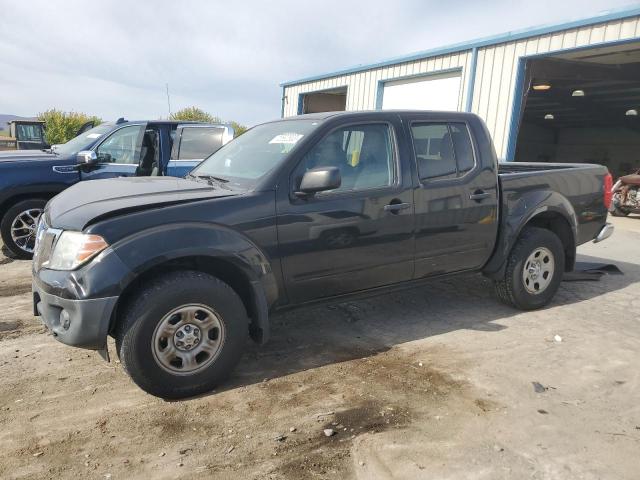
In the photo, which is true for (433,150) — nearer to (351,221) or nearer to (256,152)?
(351,221)

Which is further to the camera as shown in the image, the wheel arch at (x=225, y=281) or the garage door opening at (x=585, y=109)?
the garage door opening at (x=585, y=109)

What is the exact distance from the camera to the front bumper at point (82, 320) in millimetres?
2709

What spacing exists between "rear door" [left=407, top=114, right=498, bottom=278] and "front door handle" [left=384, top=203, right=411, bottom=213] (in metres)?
0.13

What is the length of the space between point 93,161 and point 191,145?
1.44 m

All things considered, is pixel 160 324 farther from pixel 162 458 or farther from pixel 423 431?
pixel 423 431

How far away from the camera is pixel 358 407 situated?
2.97 meters

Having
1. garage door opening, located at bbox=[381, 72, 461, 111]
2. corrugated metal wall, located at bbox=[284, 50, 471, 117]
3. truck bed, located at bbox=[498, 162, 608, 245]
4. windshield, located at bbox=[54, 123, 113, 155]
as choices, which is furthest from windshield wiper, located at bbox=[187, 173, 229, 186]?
corrugated metal wall, located at bbox=[284, 50, 471, 117]

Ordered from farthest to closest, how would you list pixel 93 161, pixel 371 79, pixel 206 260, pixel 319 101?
1. pixel 319 101
2. pixel 371 79
3. pixel 93 161
4. pixel 206 260

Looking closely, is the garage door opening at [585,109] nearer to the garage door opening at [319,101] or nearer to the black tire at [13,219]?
the garage door opening at [319,101]

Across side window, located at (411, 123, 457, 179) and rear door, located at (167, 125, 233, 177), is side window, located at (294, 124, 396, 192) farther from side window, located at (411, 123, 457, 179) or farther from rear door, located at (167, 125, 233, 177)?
rear door, located at (167, 125, 233, 177)

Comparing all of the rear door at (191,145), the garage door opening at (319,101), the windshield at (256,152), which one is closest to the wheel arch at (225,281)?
the windshield at (256,152)

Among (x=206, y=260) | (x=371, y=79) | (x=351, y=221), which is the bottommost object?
(x=206, y=260)

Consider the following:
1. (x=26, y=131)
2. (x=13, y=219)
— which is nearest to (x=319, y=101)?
(x=26, y=131)

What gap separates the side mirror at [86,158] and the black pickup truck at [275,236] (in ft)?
9.24
